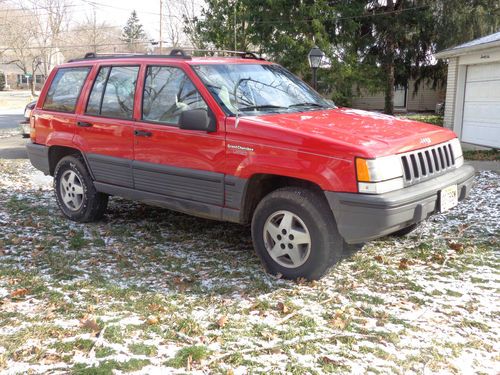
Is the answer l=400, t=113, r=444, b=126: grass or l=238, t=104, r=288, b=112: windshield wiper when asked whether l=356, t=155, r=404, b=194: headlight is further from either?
l=400, t=113, r=444, b=126: grass

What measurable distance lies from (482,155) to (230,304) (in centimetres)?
909

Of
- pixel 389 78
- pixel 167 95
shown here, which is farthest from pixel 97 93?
pixel 389 78

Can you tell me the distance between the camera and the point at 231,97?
181 inches

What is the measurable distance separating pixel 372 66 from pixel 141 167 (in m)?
17.7

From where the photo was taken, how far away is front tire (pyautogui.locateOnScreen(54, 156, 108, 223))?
576 centimetres

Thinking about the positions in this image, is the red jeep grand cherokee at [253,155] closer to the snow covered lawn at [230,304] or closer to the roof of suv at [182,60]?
the roof of suv at [182,60]

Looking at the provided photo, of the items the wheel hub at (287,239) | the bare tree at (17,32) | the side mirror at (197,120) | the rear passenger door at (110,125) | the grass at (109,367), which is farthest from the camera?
the bare tree at (17,32)

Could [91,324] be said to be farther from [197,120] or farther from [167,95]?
[167,95]

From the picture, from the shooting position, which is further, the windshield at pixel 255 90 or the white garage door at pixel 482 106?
the white garage door at pixel 482 106

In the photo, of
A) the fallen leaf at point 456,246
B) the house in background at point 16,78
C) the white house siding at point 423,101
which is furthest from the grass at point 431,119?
the house in background at point 16,78

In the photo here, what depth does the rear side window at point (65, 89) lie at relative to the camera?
5.75 m

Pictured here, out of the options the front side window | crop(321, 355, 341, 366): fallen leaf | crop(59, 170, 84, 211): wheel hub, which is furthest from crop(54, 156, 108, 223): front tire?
crop(321, 355, 341, 366): fallen leaf

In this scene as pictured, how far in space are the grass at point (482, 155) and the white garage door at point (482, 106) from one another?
0.56 meters

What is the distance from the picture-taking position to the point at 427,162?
418 cm
